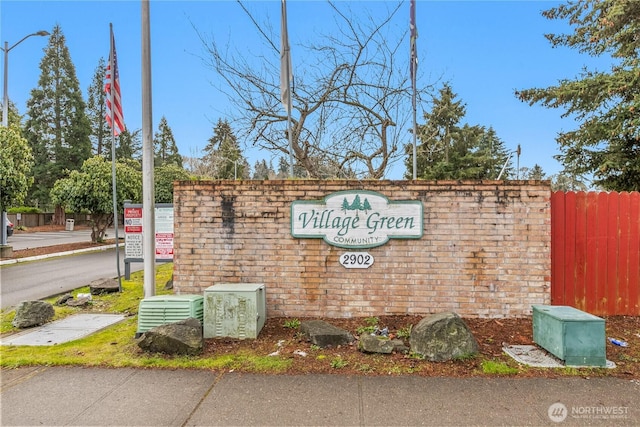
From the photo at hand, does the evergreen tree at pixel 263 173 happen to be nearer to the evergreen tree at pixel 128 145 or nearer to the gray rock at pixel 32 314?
the gray rock at pixel 32 314

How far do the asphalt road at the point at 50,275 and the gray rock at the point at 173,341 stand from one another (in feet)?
16.2

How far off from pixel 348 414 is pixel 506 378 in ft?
5.97

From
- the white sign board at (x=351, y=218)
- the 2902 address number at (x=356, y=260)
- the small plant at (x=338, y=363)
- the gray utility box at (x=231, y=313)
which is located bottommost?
the small plant at (x=338, y=363)

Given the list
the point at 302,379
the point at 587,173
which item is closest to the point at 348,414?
the point at 302,379

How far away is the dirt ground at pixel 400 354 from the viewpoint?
13.4 feet

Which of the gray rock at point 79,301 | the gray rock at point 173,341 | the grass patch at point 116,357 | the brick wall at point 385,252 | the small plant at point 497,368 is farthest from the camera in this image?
the gray rock at point 79,301

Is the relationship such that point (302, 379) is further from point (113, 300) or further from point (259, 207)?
point (113, 300)

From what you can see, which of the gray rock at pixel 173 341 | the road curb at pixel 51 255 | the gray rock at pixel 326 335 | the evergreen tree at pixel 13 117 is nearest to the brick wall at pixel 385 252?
the gray rock at pixel 326 335

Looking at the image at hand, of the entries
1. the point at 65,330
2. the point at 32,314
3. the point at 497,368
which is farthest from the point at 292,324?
the point at 32,314

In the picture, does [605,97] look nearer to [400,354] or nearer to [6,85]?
[400,354]

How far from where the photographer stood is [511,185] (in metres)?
5.71

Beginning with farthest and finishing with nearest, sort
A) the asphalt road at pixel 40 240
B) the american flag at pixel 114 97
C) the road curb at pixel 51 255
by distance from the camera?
1. the asphalt road at pixel 40 240
2. the road curb at pixel 51 255
3. the american flag at pixel 114 97

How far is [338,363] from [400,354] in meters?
0.80

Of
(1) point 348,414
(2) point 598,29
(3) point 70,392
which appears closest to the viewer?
(1) point 348,414
